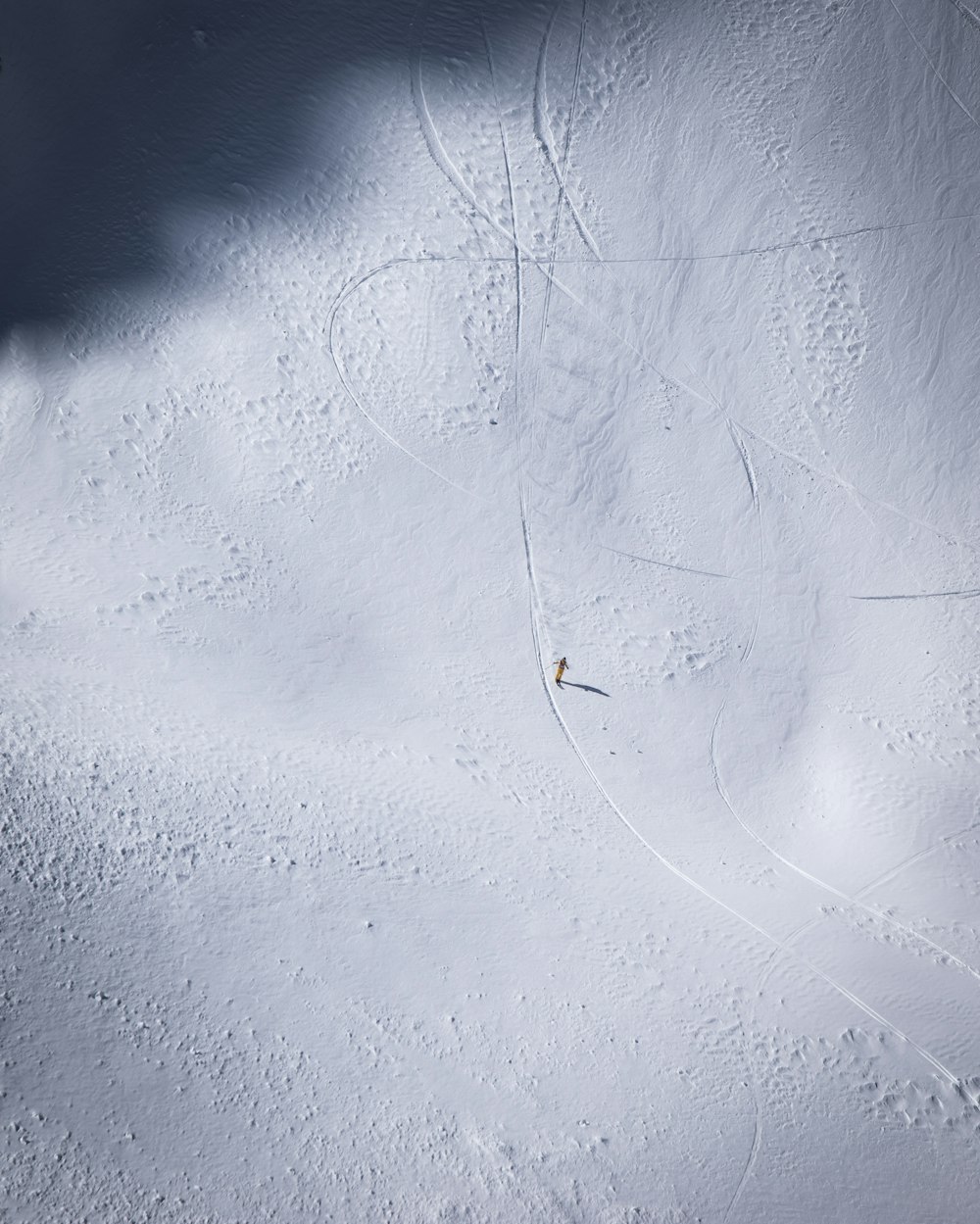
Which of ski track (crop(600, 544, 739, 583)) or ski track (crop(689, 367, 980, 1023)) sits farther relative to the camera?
ski track (crop(600, 544, 739, 583))

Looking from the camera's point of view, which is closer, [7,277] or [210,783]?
[210,783]

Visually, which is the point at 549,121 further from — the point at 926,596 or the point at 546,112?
the point at 926,596

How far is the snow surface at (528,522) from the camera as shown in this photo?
7.94 metres

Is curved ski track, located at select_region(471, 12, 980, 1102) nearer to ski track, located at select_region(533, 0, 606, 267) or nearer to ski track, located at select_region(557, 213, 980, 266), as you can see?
ski track, located at select_region(533, 0, 606, 267)

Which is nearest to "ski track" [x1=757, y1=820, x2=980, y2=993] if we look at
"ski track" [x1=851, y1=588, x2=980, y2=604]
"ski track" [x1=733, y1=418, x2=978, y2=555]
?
"ski track" [x1=851, y1=588, x2=980, y2=604]

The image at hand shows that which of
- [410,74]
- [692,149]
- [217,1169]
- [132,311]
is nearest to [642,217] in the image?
[692,149]

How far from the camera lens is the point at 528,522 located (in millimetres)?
9398

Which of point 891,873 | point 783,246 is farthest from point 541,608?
point 783,246

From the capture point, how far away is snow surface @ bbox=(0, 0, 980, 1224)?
7.94m

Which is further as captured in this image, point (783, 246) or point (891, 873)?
point (783, 246)

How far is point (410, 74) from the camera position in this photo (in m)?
9.45

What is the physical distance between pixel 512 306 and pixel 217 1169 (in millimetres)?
9040

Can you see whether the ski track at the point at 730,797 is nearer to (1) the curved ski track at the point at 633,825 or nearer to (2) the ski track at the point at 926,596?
(1) the curved ski track at the point at 633,825

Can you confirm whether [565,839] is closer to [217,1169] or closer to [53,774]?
[217,1169]
